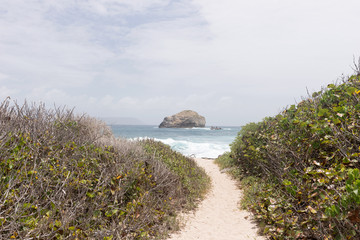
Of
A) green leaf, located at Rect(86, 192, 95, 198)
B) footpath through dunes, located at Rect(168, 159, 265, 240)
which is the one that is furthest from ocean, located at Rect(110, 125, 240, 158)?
green leaf, located at Rect(86, 192, 95, 198)

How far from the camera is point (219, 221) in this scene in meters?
7.52

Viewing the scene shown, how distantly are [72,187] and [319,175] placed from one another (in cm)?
556

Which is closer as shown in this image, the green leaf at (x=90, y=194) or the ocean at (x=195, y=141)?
the green leaf at (x=90, y=194)

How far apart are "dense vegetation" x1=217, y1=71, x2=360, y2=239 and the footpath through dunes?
1.67 feet

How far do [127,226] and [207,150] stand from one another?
27.8 meters

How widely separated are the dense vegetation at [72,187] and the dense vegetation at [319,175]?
293 centimetres

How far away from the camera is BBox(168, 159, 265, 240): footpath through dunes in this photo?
6334 millimetres

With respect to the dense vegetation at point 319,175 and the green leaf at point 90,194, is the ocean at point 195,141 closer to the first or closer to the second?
the green leaf at point 90,194

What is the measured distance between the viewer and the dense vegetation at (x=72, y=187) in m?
4.43

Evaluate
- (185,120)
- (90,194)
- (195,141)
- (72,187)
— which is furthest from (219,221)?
(185,120)

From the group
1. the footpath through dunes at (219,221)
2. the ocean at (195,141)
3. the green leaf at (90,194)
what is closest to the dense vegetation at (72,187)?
the green leaf at (90,194)

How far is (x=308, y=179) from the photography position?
5.81m

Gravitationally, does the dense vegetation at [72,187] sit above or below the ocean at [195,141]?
above

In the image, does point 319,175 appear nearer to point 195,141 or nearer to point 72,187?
point 72,187
